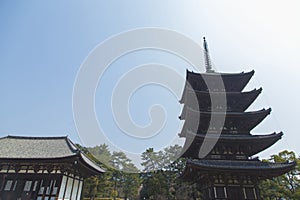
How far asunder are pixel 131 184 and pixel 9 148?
996 inches

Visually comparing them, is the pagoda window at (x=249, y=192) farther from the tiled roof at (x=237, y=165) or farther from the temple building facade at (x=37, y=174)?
the temple building facade at (x=37, y=174)

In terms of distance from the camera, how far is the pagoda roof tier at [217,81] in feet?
67.0

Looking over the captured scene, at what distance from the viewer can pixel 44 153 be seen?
16391mm

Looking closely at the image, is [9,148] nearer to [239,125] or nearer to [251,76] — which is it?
[239,125]

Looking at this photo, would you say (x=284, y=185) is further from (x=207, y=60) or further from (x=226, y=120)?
(x=207, y=60)

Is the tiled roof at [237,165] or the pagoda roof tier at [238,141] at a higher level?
the pagoda roof tier at [238,141]

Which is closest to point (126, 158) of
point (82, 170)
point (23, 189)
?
point (82, 170)

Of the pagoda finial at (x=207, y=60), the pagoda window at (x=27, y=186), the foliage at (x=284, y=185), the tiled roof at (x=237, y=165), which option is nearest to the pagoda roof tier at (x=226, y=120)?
the tiled roof at (x=237, y=165)

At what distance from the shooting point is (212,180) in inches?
571

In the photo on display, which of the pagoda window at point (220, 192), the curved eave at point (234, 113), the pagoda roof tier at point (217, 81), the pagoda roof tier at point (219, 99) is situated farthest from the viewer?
the pagoda roof tier at point (217, 81)

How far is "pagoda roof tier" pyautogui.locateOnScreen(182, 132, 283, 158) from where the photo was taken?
15961 millimetres

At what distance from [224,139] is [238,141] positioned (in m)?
1.36

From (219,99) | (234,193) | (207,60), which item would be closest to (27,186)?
(234,193)

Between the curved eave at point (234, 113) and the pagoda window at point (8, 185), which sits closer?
the pagoda window at point (8, 185)
